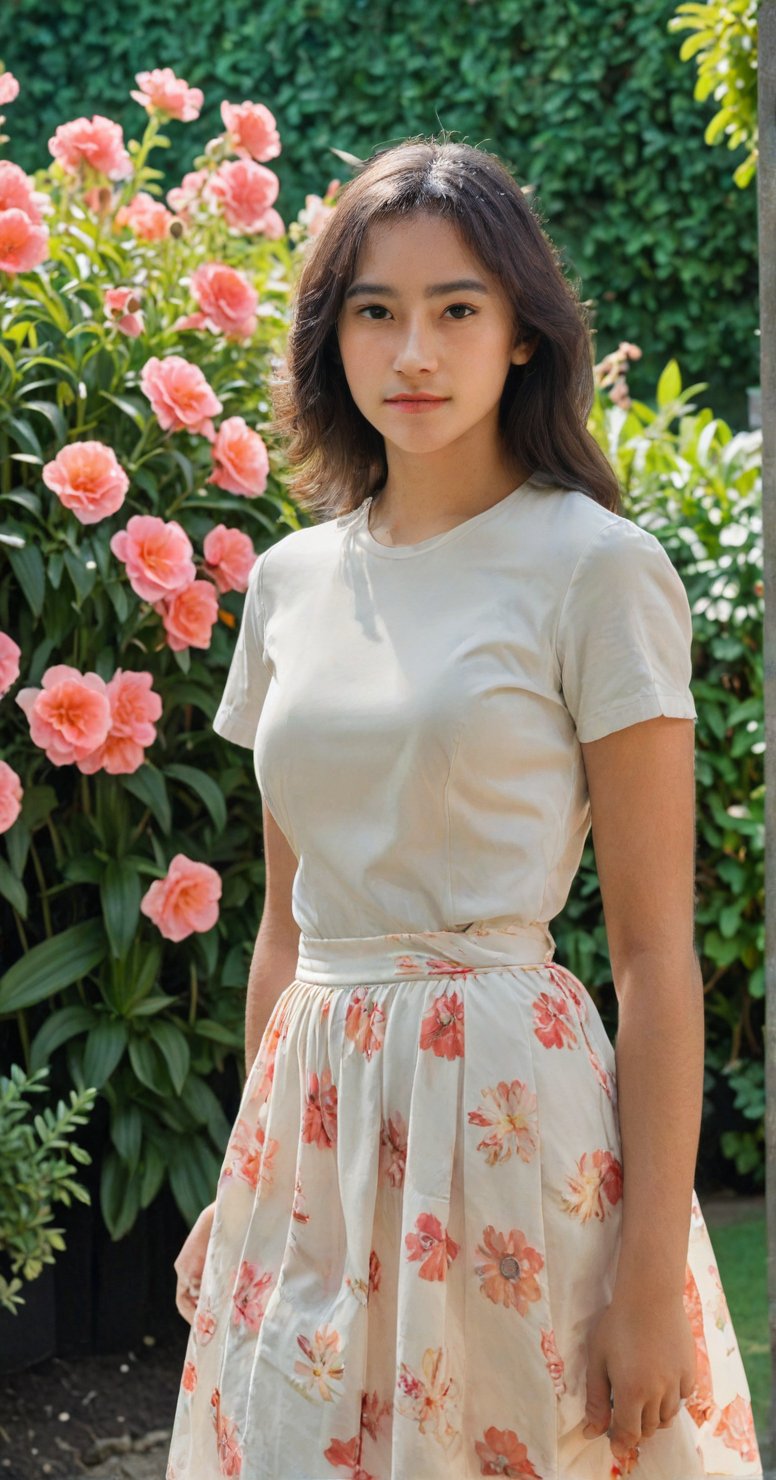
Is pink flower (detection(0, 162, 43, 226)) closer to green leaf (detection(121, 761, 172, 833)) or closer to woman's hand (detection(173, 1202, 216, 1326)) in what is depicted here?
green leaf (detection(121, 761, 172, 833))

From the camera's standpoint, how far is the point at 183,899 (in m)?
3.04

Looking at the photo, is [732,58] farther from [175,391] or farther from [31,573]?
[31,573]

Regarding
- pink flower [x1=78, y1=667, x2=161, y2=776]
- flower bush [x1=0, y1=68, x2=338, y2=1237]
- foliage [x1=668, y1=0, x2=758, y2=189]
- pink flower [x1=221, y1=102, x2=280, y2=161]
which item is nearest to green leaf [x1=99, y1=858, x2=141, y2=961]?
flower bush [x1=0, y1=68, x2=338, y2=1237]

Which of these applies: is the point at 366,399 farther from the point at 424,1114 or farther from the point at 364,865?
the point at 424,1114

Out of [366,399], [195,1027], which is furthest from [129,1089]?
[366,399]

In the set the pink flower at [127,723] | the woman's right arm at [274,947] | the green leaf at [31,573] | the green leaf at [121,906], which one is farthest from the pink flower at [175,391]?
the woman's right arm at [274,947]

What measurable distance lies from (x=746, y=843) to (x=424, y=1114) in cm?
288

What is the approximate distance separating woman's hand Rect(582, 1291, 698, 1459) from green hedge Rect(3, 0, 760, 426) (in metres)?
6.32

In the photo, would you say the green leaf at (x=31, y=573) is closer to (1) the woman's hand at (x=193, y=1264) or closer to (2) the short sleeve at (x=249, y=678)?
(2) the short sleeve at (x=249, y=678)

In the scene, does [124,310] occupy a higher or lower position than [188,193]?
lower

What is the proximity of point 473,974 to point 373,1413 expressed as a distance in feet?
1.32

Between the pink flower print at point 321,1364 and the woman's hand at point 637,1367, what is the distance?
0.74 ft

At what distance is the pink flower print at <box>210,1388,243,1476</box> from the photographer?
5.06 feet

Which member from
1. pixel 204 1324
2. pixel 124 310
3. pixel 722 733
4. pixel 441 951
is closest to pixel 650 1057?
pixel 441 951
